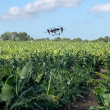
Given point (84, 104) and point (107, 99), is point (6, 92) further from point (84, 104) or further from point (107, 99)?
point (84, 104)

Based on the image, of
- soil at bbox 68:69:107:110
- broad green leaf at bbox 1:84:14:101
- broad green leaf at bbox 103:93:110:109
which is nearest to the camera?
broad green leaf at bbox 103:93:110:109

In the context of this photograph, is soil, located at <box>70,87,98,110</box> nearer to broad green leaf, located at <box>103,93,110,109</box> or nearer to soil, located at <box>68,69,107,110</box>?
soil, located at <box>68,69,107,110</box>

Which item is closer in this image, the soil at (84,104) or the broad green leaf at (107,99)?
the broad green leaf at (107,99)

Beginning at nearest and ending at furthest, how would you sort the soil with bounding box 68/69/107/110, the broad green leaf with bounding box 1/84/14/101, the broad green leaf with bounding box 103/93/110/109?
the broad green leaf with bounding box 103/93/110/109 → the broad green leaf with bounding box 1/84/14/101 → the soil with bounding box 68/69/107/110

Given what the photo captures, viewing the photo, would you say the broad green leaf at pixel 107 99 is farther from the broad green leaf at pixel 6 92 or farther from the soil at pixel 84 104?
the soil at pixel 84 104

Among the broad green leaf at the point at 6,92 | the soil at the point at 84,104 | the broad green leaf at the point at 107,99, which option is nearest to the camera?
the broad green leaf at the point at 107,99

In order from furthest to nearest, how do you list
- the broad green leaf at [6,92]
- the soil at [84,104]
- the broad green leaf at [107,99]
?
the soil at [84,104], the broad green leaf at [6,92], the broad green leaf at [107,99]

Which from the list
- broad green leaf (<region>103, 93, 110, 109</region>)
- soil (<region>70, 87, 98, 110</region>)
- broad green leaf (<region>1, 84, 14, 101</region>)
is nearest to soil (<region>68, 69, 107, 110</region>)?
soil (<region>70, 87, 98, 110</region>)

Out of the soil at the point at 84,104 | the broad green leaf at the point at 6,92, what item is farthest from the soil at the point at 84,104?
the broad green leaf at the point at 6,92

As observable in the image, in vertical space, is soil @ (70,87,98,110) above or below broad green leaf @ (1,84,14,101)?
below

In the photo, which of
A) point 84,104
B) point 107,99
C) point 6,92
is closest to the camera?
point 107,99

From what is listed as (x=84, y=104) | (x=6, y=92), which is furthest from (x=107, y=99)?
(x=84, y=104)
